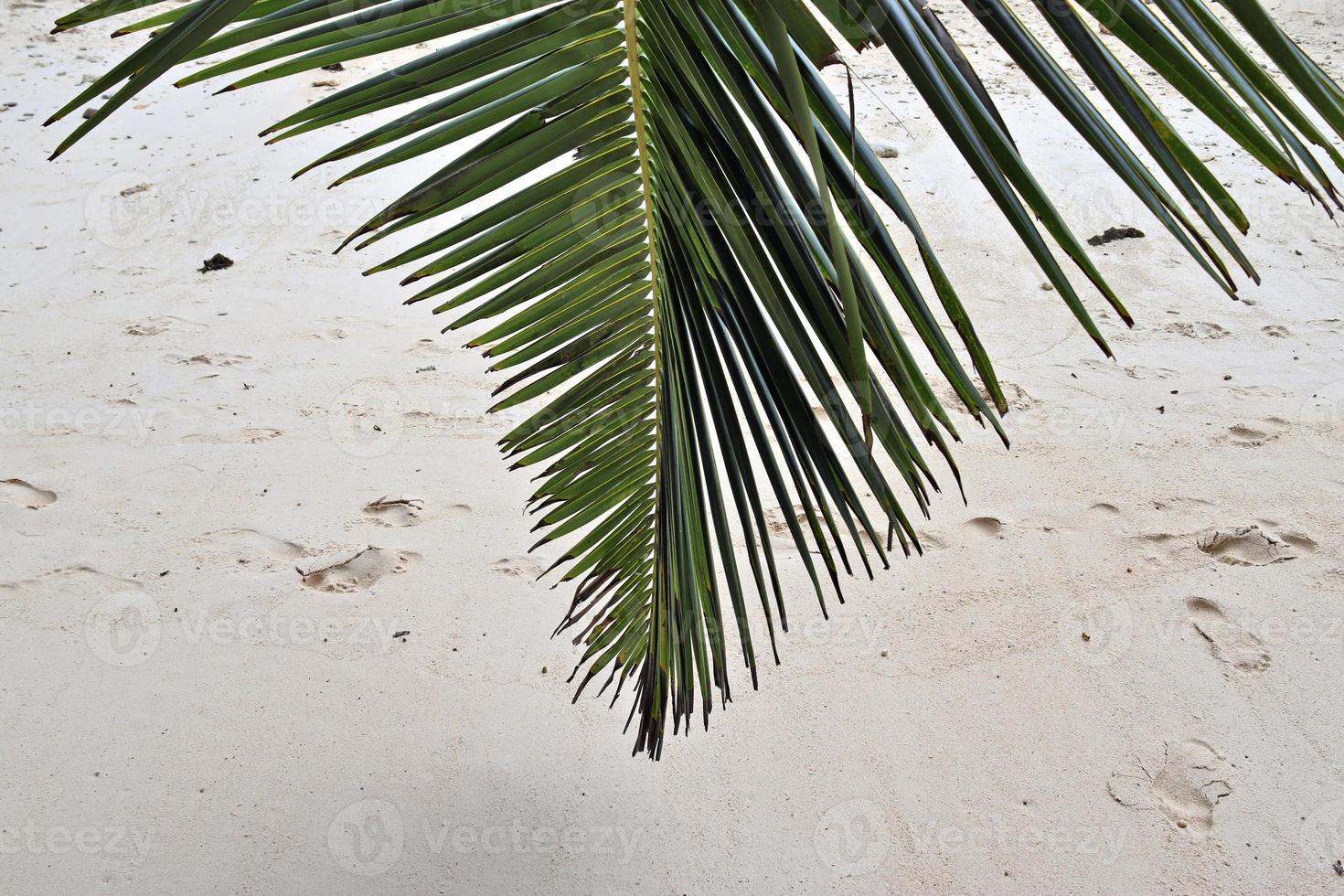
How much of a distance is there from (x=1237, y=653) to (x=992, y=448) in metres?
0.70

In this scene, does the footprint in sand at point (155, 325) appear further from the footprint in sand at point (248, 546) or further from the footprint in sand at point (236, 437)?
the footprint in sand at point (248, 546)

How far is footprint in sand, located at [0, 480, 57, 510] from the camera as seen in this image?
1.96 m

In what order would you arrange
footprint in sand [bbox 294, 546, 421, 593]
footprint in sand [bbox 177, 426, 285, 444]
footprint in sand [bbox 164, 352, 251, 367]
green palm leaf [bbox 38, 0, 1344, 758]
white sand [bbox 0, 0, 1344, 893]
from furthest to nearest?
1. footprint in sand [bbox 164, 352, 251, 367]
2. footprint in sand [bbox 177, 426, 285, 444]
3. footprint in sand [bbox 294, 546, 421, 593]
4. white sand [bbox 0, 0, 1344, 893]
5. green palm leaf [bbox 38, 0, 1344, 758]

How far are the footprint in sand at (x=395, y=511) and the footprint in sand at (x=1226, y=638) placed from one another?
5.00ft

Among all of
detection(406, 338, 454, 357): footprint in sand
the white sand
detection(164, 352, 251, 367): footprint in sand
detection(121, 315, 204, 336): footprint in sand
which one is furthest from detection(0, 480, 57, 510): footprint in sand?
detection(406, 338, 454, 357): footprint in sand

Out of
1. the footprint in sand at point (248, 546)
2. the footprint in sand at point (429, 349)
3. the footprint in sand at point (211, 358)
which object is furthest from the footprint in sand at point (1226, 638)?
the footprint in sand at point (211, 358)

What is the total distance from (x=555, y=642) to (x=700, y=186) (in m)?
1.22

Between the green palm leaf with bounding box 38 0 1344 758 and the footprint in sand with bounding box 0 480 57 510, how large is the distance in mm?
1597

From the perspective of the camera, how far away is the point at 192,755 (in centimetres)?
149

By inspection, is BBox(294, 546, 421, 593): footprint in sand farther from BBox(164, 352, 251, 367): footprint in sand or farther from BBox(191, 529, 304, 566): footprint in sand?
BBox(164, 352, 251, 367): footprint in sand

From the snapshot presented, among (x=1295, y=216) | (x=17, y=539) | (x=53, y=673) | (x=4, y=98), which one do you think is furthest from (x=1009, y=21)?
(x=4, y=98)

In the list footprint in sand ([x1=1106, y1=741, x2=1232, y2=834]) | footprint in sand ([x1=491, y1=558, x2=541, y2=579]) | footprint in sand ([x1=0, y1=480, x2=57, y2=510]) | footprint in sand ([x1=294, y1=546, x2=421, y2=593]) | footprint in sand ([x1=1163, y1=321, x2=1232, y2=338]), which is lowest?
footprint in sand ([x1=1106, y1=741, x2=1232, y2=834])

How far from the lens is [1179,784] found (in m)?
1.44

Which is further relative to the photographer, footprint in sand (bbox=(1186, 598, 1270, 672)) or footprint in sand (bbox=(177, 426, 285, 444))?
footprint in sand (bbox=(177, 426, 285, 444))
